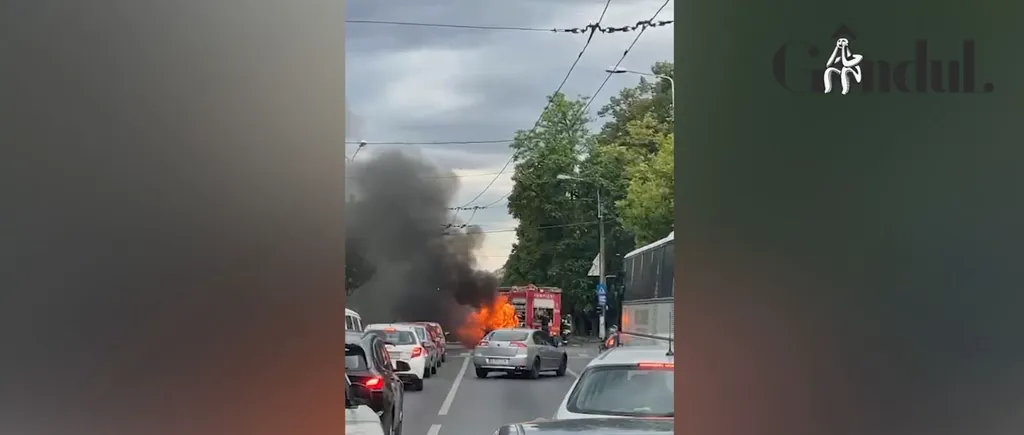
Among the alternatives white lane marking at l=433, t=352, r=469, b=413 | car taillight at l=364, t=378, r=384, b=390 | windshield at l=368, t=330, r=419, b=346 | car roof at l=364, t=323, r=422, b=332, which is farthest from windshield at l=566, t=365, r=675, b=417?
windshield at l=368, t=330, r=419, b=346

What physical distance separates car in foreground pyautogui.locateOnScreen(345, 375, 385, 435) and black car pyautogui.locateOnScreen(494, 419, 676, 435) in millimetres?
963

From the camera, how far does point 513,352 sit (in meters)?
5.78

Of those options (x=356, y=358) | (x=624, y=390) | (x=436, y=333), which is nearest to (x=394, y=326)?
(x=436, y=333)

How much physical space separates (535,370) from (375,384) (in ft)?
3.30

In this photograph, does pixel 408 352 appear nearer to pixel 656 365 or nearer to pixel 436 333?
pixel 436 333

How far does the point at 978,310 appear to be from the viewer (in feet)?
9.39

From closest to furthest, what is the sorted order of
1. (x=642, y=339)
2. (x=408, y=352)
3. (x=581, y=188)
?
(x=581, y=188)
(x=642, y=339)
(x=408, y=352)

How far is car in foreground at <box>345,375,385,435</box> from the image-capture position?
3904mm

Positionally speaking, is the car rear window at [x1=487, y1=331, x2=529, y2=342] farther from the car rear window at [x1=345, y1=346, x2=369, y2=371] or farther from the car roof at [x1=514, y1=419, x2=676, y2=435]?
the car roof at [x1=514, y1=419, x2=676, y2=435]

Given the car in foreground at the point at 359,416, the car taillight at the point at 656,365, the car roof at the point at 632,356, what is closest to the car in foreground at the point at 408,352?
the car in foreground at the point at 359,416

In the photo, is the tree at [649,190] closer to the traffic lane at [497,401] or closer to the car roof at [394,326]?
the traffic lane at [497,401]

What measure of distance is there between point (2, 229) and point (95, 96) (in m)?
0.47

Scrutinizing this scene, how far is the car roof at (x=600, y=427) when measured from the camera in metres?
3.08

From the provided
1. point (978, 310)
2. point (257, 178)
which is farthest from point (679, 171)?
point (257, 178)
